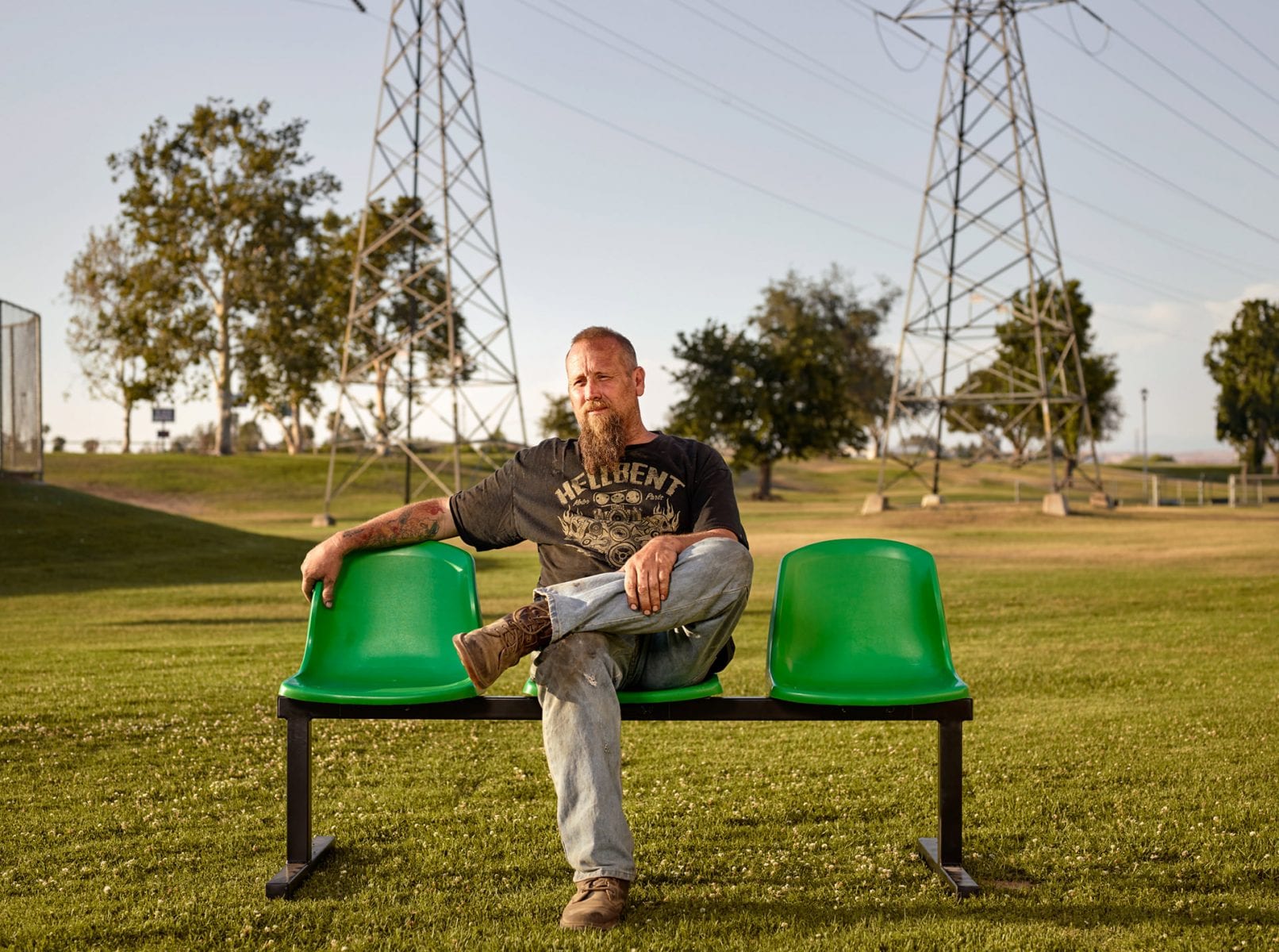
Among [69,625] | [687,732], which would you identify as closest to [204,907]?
[687,732]

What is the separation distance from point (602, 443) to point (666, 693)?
2.89 feet

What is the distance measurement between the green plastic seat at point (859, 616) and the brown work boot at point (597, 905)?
0.97 meters

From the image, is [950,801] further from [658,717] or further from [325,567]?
[325,567]

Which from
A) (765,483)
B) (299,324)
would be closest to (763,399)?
(765,483)

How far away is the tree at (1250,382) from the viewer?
241 ft

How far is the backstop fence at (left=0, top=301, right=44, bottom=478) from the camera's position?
21.1 m

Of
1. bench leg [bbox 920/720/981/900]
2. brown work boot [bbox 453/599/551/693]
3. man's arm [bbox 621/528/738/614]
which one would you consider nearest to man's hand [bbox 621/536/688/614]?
man's arm [bbox 621/528/738/614]

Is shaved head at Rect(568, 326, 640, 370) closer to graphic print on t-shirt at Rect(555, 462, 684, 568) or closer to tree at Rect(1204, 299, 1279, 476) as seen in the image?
graphic print on t-shirt at Rect(555, 462, 684, 568)

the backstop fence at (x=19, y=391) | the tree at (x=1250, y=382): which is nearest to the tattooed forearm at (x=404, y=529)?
the backstop fence at (x=19, y=391)

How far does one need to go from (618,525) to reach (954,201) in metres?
31.2

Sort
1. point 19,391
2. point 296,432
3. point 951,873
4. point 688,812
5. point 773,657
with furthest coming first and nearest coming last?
point 296,432 → point 19,391 → point 688,812 → point 773,657 → point 951,873

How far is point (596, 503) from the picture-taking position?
13.8 ft

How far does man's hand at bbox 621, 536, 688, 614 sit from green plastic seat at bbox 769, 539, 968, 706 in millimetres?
698

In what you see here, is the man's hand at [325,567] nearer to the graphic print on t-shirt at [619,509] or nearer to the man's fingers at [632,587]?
the graphic print on t-shirt at [619,509]
